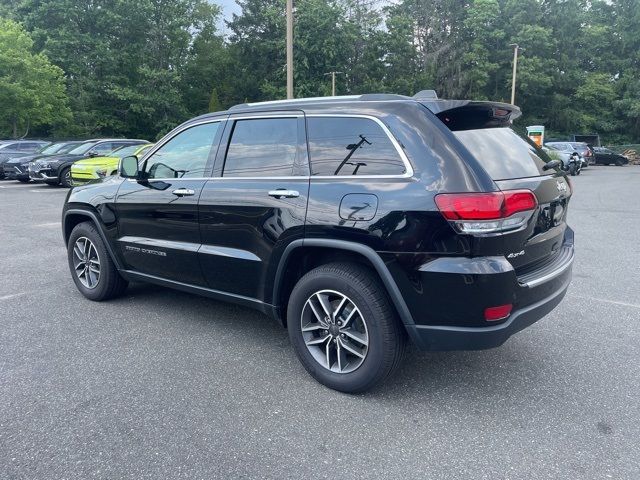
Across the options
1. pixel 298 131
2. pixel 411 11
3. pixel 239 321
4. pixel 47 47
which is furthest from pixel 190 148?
pixel 411 11

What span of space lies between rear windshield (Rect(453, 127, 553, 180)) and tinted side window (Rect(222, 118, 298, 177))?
1176mm

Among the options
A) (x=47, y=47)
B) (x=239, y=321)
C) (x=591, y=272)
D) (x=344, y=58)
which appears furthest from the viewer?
(x=344, y=58)

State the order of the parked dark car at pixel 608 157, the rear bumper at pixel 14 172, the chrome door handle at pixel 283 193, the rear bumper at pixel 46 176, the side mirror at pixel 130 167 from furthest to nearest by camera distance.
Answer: the parked dark car at pixel 608 157 → the rear bumper at pixel 14 172 → the rear bumper at pixel 46 176 → the side mirror at pixel 130 167 → the chrome door handle at pixel 283 193

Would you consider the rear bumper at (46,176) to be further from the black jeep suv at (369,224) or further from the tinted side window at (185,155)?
the black jeep suv at (369,224)

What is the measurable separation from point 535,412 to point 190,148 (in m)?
3.20

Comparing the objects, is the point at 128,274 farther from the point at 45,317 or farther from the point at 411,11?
the point at 411,11

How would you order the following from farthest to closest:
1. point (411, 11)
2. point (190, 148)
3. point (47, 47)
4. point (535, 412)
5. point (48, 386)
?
point (411, 11)
point (47, 47)
point (190, 148)
point (48, 386)
point (535, 412)

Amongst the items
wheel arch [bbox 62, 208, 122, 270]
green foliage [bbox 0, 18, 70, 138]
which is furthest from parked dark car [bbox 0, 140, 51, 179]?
wheel arch [bbox 62, 208, 122, 270]

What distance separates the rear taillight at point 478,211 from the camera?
2.87 m

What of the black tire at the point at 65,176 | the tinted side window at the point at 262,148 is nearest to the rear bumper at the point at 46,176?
the black tire at the point at 65,176

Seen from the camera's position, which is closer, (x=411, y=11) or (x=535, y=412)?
(x=535, y=412)

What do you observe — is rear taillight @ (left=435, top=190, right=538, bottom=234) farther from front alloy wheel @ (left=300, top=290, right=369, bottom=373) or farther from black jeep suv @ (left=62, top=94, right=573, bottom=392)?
front alloy wheel @ (left=300, top=290, right=369, bottom=373)

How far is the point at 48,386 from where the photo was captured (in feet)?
11.4

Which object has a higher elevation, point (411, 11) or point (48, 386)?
point (411, 11)
